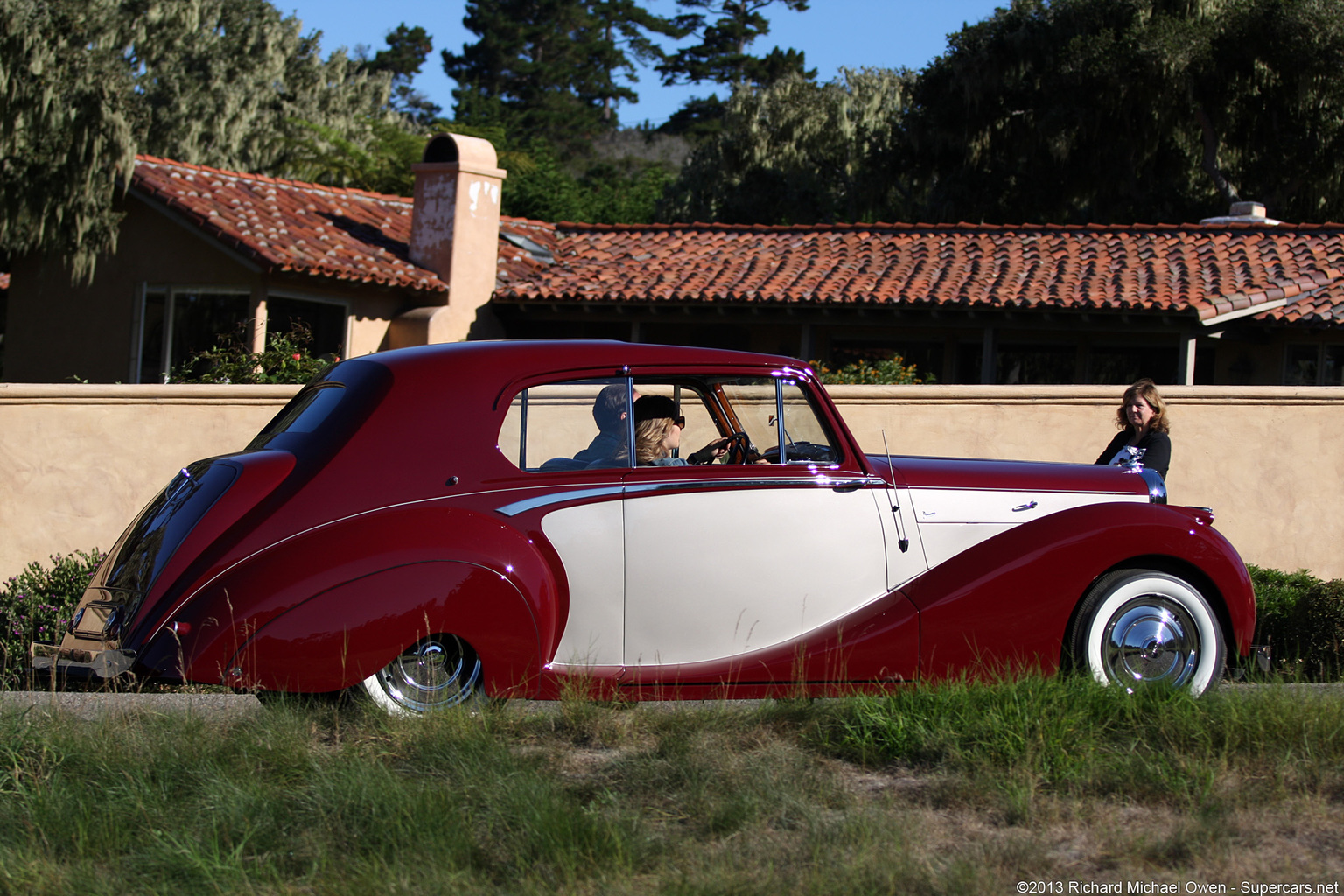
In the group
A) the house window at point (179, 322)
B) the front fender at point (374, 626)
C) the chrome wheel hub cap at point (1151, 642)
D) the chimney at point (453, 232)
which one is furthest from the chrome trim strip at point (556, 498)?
the house window at point (179, 322)

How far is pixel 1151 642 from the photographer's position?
494 centimetres

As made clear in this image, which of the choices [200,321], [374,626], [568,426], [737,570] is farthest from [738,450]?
[200,321]

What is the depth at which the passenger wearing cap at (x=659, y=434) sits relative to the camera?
4.95 metres

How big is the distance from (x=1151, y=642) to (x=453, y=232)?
14.0m

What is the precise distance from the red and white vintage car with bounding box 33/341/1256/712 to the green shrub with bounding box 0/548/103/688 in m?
3.86

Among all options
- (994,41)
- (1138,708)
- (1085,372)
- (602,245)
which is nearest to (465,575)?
(1138,708)

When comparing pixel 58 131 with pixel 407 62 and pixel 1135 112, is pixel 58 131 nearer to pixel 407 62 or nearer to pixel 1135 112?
pixel 1135 112

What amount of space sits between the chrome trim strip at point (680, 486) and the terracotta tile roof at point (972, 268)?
12.0 m

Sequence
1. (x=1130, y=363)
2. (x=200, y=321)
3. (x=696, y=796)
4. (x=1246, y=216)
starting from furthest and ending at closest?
(x=1246, y=216)
(x=1130, y=363)
(x=200, y=321)
(x=696, y=796)

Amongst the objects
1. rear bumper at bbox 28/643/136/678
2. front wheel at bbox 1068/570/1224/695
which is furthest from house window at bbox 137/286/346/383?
front wheel at bbox 1068/570/1224/695

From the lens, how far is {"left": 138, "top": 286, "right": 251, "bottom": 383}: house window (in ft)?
54.2

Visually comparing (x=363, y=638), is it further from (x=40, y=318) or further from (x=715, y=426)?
(x=40, y=318)

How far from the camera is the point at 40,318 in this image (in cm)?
1733

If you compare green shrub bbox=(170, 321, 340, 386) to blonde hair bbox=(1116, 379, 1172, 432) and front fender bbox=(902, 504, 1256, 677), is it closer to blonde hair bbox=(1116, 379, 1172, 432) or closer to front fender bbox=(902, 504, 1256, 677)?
blonde hair bbox=(1116, 379, 1172, 432)
